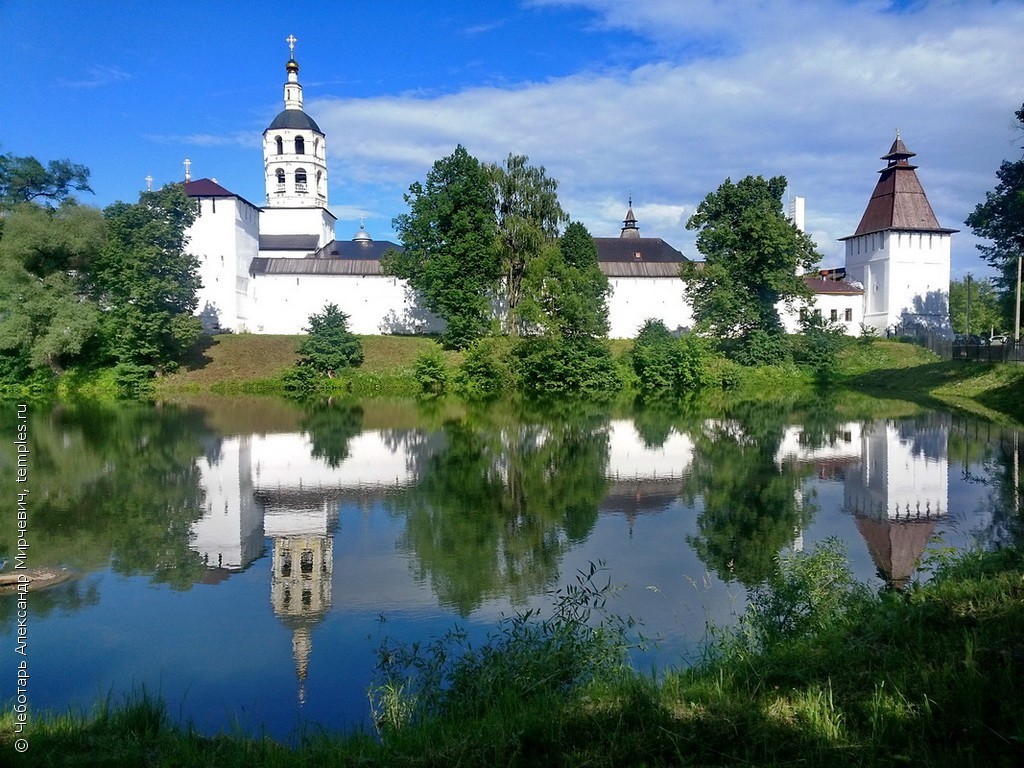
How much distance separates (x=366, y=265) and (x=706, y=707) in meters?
40.8

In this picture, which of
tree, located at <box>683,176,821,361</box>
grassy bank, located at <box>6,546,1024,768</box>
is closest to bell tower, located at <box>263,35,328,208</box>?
tree, located at <box>683,176,821,361</box>

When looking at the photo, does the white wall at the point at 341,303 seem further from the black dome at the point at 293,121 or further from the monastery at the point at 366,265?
the black dome at the point at 293,121

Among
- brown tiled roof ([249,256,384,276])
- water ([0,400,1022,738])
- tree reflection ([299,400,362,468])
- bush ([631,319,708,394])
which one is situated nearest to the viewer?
water ([0,400,1022,738])

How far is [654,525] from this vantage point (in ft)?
33.7

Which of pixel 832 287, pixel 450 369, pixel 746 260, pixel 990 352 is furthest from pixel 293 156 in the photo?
pixel 990 352

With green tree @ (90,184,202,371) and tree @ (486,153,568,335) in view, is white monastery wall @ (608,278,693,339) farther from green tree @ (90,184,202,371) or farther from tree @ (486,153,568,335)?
green tree @ (90,184,202,371)

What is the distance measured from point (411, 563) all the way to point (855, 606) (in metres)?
4.62

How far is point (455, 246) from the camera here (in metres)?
33.9

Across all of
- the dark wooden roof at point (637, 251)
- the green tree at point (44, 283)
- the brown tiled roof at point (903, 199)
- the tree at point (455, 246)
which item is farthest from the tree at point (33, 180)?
the brown tiled roof at point (903, 199)

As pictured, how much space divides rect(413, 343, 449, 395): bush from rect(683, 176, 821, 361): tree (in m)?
11.5

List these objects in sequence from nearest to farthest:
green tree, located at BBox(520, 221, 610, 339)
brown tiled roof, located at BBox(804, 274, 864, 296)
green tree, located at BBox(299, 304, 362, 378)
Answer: green tree, located at BBox(520, 221, 610, 339)
green tree, located at BBox(299, 304, 362, 378)
brown tiled roof, located at BBox(804, 274, 864, 296)

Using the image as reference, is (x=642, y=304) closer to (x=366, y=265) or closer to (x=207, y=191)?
(x=366, y=265)

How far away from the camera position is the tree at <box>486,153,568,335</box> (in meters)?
33.2

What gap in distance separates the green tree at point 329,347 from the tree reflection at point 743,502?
18.4 meters
